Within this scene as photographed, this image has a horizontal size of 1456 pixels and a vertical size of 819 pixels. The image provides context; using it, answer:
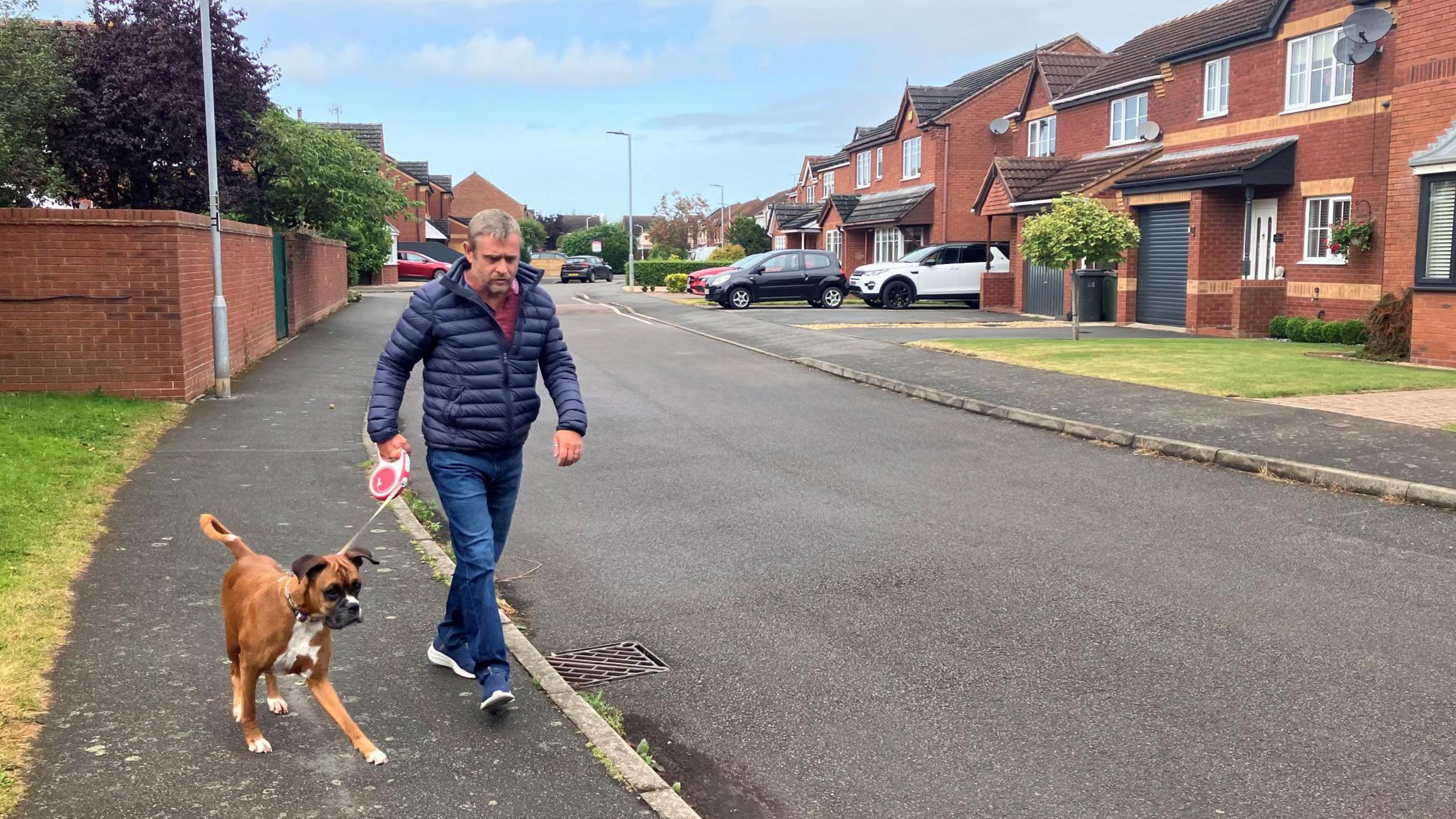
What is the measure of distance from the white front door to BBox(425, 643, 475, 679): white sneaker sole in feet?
70.7

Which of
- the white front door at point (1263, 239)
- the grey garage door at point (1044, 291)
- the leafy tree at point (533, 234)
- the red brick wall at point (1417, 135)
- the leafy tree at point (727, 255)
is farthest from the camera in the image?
the leafy tree at point (533, 234)

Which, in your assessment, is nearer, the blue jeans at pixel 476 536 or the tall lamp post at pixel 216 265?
the blue jeans at pixel 476 536

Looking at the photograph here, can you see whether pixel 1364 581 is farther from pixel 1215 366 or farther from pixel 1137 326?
pixel 1137 326

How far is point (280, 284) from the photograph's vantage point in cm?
1995

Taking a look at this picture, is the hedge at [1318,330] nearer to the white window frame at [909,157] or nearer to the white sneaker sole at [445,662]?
the white sneaker sole at [445,662]

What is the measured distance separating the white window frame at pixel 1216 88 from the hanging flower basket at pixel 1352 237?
4.99m

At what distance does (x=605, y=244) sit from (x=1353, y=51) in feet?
260

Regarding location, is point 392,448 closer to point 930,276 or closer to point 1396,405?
point 1396,405

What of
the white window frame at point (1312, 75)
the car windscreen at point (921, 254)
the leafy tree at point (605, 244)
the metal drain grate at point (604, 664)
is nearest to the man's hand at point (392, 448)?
the metal drain grate at point (604, 664)

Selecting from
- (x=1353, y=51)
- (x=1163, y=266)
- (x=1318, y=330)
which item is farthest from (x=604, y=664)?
(x=1163, y=266)

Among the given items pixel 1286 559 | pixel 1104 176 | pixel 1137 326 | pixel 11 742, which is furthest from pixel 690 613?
pixel 1104 176

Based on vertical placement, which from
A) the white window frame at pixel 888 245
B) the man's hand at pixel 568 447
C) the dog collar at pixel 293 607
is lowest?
the dog collar at pixel 293 607

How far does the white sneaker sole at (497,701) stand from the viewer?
14.9 ft

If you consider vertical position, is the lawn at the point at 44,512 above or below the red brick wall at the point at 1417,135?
below
